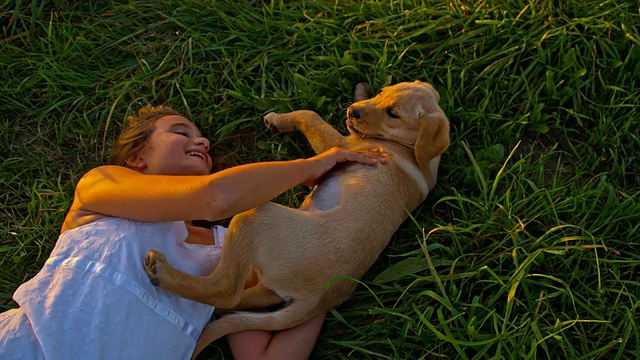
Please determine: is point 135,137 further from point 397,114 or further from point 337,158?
point 397,114

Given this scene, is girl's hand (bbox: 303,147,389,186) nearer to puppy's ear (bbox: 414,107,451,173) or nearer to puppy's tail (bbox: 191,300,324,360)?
puppy's ear (bbox: 414,107,451,173)

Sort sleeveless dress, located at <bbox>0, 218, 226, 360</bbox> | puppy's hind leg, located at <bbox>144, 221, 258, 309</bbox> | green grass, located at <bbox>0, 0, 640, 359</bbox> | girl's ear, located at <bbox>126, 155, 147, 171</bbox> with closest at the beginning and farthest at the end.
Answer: sleeveless dress, located at <bbox>0, 218, 226, 360</bbox>
puppy's hind leg, located at <bbox>144, 221, 258, 309</bbox>
green grass, located at <bbox>0, 0, 640, 359</bbox>
girl's ear, located at <bbox>126, 155, 147, 171</bbox>

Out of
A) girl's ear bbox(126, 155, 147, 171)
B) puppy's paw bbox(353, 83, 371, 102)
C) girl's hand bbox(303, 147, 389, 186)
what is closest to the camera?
girl's hand bbox(303, 147, 389, 186)

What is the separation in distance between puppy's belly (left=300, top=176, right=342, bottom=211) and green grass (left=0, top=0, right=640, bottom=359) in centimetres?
48

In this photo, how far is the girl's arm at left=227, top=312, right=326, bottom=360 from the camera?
2.92 metres

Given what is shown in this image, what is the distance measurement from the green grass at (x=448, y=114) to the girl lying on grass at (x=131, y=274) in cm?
41

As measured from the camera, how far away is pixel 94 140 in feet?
13.1

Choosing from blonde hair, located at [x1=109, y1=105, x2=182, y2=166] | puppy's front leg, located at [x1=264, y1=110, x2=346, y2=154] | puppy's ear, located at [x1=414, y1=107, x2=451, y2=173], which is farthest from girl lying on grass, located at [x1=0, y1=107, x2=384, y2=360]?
puppy's ear, located at [x1=414, y1=107, x2=451, y2=173]

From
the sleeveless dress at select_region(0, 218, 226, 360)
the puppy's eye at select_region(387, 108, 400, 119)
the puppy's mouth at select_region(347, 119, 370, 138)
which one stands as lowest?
the sleeveless dress at select_region(0, 218, 226, 360)

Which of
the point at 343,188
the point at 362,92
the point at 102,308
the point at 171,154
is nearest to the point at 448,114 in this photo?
the point at 362,92

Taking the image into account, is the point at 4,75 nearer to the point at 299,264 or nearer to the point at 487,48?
the point at 299,264

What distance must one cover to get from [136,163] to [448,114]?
2013 millimetres

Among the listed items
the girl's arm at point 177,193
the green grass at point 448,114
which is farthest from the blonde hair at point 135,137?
the green grass at point 448,114

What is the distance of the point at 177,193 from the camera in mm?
2771
